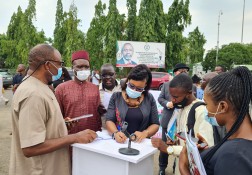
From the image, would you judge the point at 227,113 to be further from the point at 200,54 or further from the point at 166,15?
the point at 200,54

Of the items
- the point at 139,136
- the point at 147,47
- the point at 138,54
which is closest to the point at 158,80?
the point at 138,54

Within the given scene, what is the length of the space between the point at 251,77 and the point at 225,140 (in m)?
0.32

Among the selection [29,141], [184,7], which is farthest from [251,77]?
[184,7]

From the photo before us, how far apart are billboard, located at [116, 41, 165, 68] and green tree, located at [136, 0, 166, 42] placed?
10.4 ft

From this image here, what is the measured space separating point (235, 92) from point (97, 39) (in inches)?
923

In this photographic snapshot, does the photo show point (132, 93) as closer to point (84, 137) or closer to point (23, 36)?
point (84, 137)

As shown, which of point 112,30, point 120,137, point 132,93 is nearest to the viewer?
point 120,137

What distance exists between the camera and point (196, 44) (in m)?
42.5

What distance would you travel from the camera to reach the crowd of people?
3.68ft

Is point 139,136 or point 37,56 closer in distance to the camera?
point 37,56

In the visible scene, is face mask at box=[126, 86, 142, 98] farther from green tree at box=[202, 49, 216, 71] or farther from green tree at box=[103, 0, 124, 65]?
green tree at box=[202, 49, 216, 71]

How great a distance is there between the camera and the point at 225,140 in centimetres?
114

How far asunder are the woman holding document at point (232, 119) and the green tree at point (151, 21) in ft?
66.7

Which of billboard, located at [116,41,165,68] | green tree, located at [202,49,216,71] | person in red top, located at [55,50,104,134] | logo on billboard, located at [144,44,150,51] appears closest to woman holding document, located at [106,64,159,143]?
person in red top, located at [55,50,104,134]
